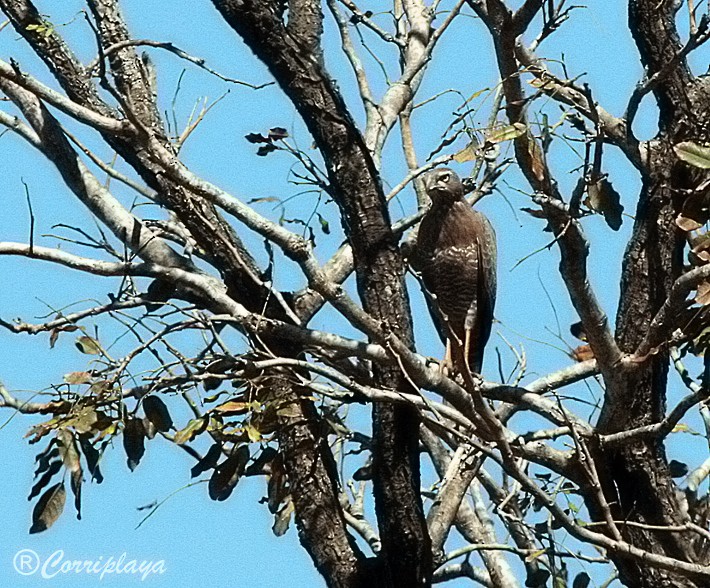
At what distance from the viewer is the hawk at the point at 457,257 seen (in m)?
5.90

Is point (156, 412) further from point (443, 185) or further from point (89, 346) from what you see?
point (443, 185)

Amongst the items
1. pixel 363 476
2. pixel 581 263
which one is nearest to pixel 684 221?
pixel 581 263

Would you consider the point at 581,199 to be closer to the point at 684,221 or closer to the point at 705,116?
the point at 684,221

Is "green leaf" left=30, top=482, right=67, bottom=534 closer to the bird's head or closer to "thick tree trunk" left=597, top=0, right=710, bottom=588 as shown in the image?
"thick tree trunk" left=597, top=0, right=710, bottom=588

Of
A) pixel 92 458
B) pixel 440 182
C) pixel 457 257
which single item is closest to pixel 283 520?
pixel 92 458

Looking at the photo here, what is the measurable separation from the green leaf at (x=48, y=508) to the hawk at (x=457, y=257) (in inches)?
90.3

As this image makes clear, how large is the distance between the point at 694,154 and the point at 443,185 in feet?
7.87

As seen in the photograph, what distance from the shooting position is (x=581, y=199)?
3578mm

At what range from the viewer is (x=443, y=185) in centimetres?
581

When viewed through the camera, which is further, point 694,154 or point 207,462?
point 207,462

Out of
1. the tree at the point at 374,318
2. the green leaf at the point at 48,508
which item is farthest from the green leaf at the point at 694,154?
the green leaf at the point at 48,508

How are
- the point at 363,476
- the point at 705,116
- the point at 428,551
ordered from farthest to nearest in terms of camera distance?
the point at 363,476 → the point at 428,551 → the point at 705,116

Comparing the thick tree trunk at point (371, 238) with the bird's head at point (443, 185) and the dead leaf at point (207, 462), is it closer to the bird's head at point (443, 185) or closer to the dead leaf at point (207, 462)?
the dead leaf at point (207, 462)

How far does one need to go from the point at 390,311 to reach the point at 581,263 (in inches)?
28.5
